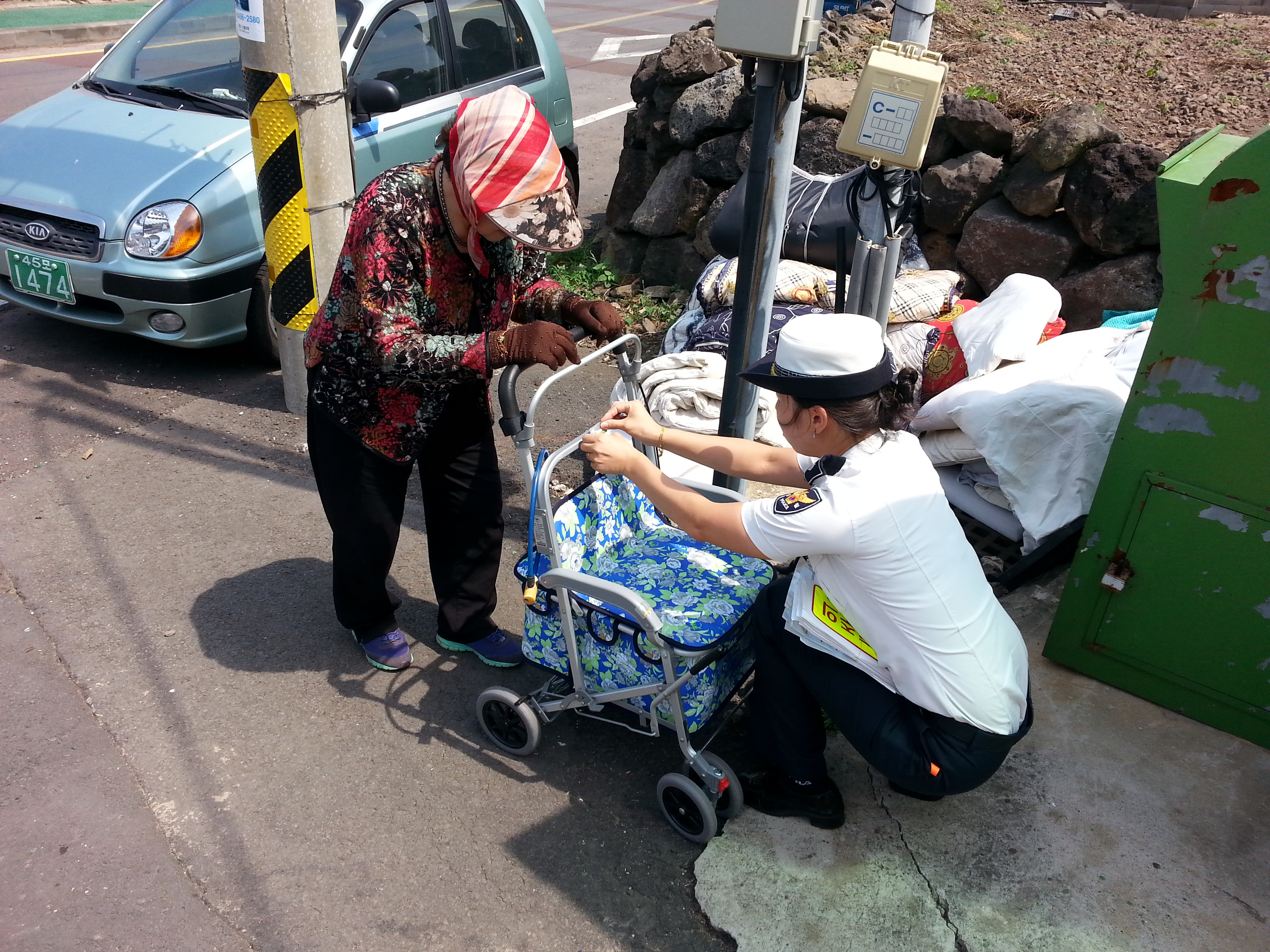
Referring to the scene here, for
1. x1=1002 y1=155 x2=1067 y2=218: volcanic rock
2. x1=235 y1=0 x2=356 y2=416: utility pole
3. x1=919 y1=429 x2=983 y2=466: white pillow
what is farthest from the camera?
x1=1002 y1=155 x2=1067 y2=218: volcanic rock

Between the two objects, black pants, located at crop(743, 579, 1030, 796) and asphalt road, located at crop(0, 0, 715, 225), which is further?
asphalt road, located at crop(0, 0, 715, 225)

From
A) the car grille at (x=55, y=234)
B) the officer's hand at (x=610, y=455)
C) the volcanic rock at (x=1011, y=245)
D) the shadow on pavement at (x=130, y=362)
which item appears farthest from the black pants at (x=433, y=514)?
the volcanic rock at (x=1011, y=245)

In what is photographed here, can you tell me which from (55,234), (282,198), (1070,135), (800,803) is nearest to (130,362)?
(55,234)

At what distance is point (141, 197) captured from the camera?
4711 mm

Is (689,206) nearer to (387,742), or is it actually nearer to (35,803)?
(387,742)

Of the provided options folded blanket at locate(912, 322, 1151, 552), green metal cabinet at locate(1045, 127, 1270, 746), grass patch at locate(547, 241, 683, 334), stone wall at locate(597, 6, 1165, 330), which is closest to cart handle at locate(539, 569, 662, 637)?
green metal cabinet at locate(1045, 127, 1270, 746)

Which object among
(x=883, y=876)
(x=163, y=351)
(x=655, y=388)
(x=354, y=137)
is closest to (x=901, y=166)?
(x=655, y=388)

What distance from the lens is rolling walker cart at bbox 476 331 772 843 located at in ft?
8.21

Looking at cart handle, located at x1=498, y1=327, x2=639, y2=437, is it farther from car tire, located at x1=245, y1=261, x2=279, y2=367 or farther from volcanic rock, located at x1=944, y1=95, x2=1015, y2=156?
volcanic rock, located at x1=944, y1=95, x2=1015, y2=156

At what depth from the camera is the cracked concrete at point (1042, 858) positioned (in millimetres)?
2344

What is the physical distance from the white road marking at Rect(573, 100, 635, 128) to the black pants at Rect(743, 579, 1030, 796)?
8.88m

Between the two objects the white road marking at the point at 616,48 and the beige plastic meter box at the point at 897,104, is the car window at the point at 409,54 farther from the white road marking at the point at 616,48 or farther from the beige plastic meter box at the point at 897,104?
the white road marking at the point at 616,48

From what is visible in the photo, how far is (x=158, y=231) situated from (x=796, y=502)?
3.87m

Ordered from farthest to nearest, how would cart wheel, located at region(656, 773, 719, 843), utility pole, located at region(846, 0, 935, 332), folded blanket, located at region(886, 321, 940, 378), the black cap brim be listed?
folded blanket, located at region(886, 321, 940, 378)
utility pole, located at region(846, 0, 935, 332)
cart wheel, located at region(656, 773, 719, 843)
the black cap brim
